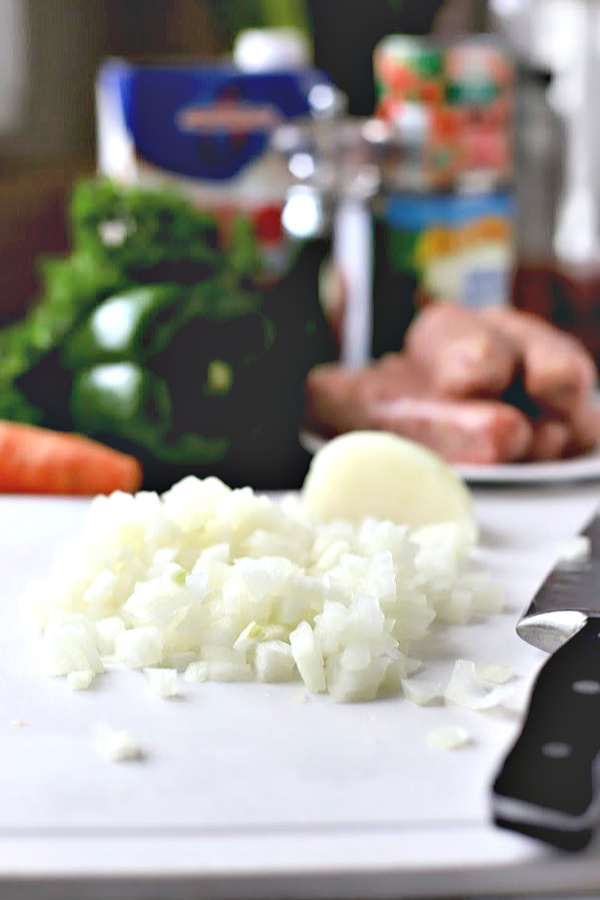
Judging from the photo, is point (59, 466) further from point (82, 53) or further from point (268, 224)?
point (82, 53)

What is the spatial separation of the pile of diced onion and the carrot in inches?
12.0

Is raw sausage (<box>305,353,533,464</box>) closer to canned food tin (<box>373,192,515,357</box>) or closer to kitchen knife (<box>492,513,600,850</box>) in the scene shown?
canned food tin (<box>373,192,515,357</box>)

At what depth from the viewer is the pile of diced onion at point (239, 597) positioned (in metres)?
0.74

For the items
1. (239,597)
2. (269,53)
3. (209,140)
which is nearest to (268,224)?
(209,140)

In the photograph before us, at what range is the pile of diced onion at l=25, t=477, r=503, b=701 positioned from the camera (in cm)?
74

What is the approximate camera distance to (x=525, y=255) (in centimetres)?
174

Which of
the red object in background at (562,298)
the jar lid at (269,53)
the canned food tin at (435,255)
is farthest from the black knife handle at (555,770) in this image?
the jar lid at (269,53)

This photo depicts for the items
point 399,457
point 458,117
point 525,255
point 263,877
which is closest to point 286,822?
point 263,877

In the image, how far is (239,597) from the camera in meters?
0.77

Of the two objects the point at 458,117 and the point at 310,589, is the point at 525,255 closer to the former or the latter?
the point at 458,117

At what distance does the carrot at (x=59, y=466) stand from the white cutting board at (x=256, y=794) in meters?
0.36

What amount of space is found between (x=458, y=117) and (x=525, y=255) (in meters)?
0.30

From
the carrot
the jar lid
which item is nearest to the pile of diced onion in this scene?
the carrot

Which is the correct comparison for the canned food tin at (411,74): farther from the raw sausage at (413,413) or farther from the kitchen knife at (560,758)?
the kitchen knife at (560,758)
